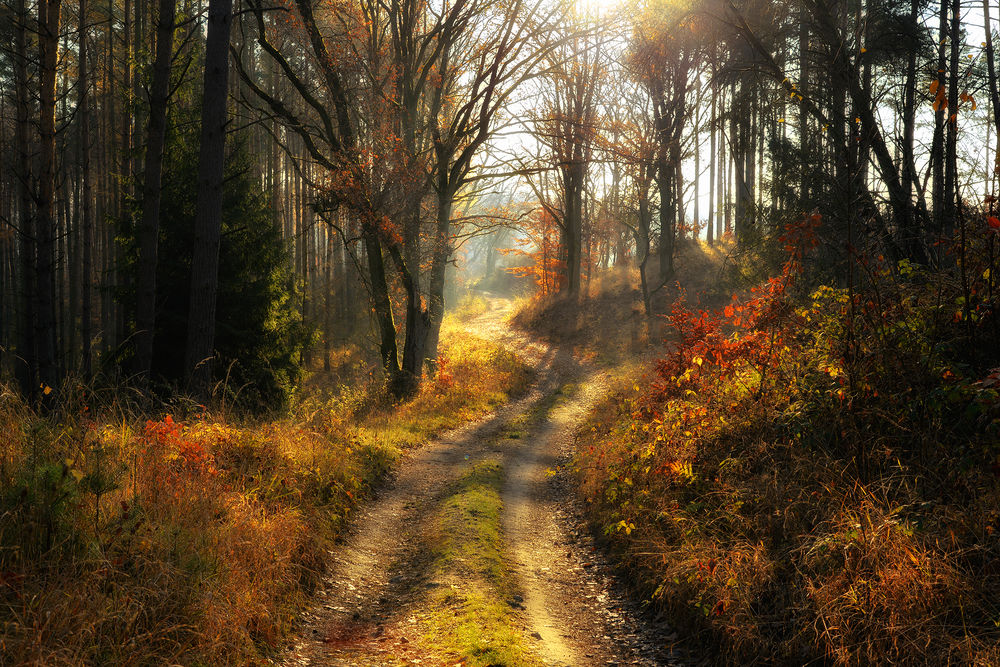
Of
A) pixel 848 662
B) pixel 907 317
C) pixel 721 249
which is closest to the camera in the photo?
pixel 848 662

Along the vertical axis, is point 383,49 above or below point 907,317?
above

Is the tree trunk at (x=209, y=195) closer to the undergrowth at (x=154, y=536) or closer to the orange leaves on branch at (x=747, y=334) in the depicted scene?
the undergrowth at (x=154, y=536)

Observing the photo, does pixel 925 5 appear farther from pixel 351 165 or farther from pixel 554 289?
pixel 554 289

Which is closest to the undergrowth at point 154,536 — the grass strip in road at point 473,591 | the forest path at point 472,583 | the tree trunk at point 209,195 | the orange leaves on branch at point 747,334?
the forest path at point 472,583

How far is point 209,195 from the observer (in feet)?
29.1

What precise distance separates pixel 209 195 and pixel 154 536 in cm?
631

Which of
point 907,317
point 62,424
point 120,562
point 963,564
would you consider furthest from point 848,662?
point 62,424

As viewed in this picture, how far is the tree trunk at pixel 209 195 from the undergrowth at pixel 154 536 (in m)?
2.18

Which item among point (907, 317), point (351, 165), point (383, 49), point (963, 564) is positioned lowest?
point (963, 564)

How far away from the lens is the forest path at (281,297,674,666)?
176 inches

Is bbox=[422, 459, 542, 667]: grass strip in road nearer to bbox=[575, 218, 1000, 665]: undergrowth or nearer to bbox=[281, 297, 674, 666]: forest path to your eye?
bbox=[281, 297, 674, 666]: forest path

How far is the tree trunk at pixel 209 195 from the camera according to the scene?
343 inches

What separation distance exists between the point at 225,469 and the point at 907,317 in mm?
6794

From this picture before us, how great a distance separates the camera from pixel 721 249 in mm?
29500
